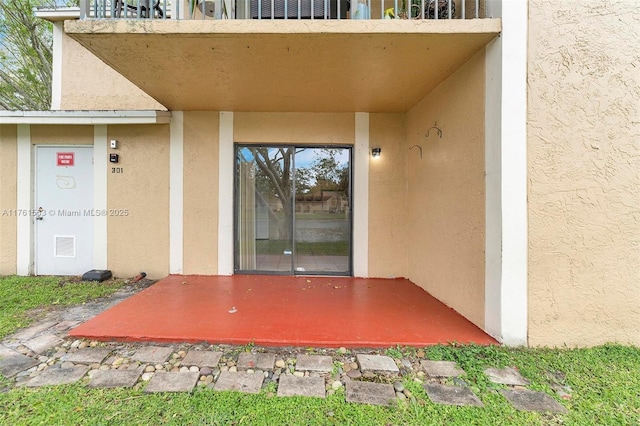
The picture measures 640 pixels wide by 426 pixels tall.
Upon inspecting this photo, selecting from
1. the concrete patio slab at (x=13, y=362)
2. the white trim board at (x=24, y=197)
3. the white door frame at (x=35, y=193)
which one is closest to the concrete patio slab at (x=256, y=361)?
the concrete patio slab at (x=13, y=362)

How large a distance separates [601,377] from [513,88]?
241 centimetres

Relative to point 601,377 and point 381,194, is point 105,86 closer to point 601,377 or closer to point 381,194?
point 381,194

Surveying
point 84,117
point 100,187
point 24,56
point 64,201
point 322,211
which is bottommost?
point 322,211

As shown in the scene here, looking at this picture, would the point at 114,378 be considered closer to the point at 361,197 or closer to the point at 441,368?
the point at 441,368

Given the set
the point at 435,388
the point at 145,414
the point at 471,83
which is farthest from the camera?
the point at 471,83

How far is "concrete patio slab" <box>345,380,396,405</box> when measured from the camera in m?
1.76

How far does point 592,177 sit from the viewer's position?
7.85 ft

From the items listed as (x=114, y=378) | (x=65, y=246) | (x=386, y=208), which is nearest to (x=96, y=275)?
(x=65, y=246)

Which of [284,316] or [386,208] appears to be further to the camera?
[386,208]

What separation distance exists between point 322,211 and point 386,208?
1.05m

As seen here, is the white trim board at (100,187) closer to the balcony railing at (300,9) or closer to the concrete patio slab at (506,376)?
the balcony railing at (300,9)

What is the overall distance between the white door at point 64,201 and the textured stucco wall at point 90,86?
821 mm

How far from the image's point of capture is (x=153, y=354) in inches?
87.8

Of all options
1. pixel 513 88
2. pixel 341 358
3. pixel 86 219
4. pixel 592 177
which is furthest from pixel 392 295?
pixel 86 219
